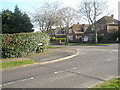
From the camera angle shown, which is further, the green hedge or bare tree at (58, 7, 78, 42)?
bare tree at (58, 7, 78, 42)

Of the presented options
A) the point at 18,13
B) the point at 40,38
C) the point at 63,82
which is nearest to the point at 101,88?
the point at 63,82

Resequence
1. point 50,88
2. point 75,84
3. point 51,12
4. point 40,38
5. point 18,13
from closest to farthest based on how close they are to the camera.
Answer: point 50,88 → point 75,84 → point 40,38 → point 18,13 → point 51,12

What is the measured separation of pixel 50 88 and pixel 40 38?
10484mm

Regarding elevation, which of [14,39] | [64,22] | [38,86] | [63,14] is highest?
[63,14]

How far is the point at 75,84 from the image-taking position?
16.0 ft

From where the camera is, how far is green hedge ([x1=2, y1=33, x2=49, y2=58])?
11523mm

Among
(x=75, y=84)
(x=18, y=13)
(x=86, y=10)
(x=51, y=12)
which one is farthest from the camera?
(x=86, y=10)

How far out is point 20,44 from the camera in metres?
12.4

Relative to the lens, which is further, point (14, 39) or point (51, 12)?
point (51, 12)

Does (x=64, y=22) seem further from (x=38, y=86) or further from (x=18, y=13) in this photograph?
(x=38, y=86)

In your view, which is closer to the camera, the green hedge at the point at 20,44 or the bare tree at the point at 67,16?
the green hedge at the point at 20,44

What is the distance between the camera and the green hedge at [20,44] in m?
11.5

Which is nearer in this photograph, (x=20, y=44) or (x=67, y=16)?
(x=20, y=44)

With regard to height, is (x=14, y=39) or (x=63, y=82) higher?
(x=14, y=39)
